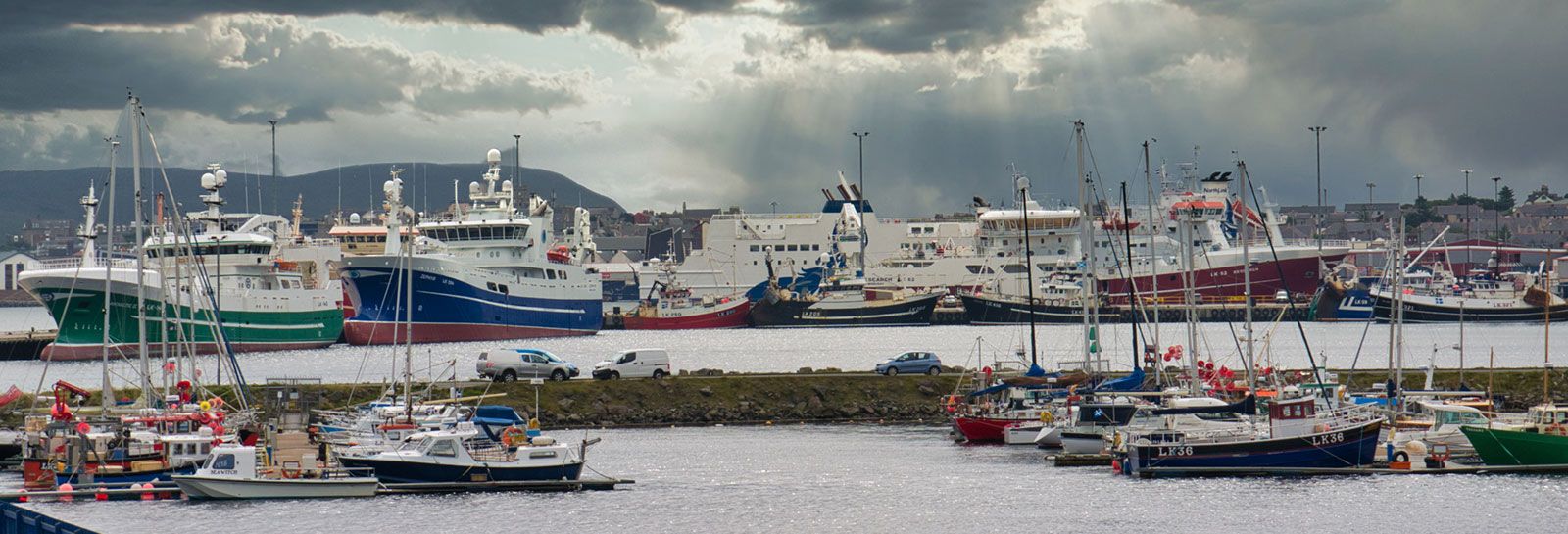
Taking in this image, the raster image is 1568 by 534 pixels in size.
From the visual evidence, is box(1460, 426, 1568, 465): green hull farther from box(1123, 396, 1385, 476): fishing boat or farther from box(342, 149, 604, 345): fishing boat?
box(342, 149, 604, 345): fishing boat

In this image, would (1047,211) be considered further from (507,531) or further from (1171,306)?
(507,531)

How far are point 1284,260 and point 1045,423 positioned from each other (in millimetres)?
90111

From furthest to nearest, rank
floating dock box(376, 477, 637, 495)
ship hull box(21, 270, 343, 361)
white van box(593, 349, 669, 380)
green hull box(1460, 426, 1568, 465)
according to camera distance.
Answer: ship hull box(21, 270, 343, 361)
white van box(593, 349, 669, 380)
green hull box(1460, 426, 1568, 465)
floating dock box(376, 477, 637, 495)

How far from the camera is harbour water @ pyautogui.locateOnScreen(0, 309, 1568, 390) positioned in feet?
226

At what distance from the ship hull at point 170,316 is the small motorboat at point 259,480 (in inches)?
1413

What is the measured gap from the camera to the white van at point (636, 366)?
51719 mm

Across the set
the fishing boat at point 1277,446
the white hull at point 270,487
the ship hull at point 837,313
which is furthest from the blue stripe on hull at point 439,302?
the fishing boat at point 1277,446

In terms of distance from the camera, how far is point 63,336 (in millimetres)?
75188

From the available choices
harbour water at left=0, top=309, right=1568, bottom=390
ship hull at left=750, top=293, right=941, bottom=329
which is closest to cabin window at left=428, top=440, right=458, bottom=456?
harbour water at left=0, top=309, right=1568, bottom=390

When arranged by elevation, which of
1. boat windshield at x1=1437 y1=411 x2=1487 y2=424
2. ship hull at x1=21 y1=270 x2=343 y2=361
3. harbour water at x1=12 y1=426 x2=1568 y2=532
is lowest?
harbour water at x1=12 y1=426 x2=1568 y2=532

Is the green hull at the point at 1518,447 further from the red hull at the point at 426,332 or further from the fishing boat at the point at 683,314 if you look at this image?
the fishing boat at the point at 683,314

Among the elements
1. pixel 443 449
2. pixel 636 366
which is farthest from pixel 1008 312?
pixel 443 449

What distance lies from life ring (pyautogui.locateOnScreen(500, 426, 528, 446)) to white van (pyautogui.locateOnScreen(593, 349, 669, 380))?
17125mm

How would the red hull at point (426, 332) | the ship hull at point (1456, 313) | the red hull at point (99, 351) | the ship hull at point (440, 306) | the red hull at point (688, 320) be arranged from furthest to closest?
1. the red hull at point (688, 320)
2. the ship hull at point (1456, 313)
3. the red hull at point (426, 332)
4. the ship hull at point (440, 306)
5. the red hull at point (99, 351)
